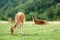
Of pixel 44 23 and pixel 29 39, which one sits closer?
pixel 29 39

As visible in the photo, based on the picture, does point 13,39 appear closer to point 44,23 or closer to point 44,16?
point 44,23

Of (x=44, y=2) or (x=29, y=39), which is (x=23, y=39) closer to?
(x=29, y=39)

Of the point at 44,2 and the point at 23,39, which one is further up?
the point at 44,2

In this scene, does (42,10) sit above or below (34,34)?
above

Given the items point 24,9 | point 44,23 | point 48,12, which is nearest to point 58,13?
point 48,12

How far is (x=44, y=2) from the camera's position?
33.4 m

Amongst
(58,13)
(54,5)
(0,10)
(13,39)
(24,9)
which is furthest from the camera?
(0,10)

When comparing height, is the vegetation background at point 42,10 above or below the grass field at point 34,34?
above

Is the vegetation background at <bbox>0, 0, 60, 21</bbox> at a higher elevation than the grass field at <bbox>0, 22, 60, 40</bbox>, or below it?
higher

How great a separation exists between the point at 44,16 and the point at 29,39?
19.0 metres

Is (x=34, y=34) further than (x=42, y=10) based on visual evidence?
No

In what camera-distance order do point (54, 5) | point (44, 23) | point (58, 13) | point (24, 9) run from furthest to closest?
point (24, 9), point (54, 5), point (58, 13), point (44, 23)

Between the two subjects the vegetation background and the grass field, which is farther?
the vegetation background

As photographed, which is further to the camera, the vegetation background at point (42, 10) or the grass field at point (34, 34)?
the vegetation background at point (42, 10)
